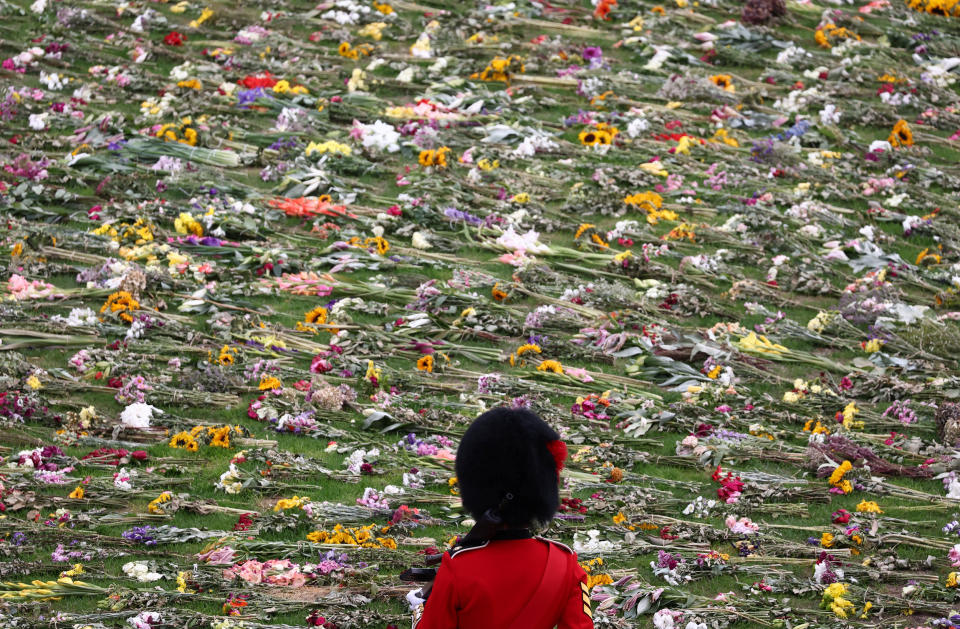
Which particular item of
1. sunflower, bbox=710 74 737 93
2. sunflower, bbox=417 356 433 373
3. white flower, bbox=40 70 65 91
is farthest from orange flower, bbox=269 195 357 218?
sunflower, bbox=710 74 737 93

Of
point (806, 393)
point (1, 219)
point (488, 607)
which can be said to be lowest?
point (1, 219)

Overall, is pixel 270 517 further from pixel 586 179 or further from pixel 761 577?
pixel 586 179

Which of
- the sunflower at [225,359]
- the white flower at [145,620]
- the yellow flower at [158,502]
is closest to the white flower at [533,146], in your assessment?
the sunflower at [225,359]

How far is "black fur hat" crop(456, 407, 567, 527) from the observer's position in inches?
177

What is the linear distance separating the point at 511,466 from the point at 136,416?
517 cm

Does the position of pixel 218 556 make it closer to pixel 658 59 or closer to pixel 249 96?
pixel 249 96

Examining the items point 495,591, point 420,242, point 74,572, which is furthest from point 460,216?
point 495,591

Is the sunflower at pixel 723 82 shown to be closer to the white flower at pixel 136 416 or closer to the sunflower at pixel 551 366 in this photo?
the sunflower at pixel 551 366

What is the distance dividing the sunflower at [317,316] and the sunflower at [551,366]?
2.30 metres

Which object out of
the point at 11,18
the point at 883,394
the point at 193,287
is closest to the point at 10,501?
the point at 193,287

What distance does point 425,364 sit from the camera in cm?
967

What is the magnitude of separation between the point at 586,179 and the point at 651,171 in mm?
868

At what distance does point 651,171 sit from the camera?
13.4 meters

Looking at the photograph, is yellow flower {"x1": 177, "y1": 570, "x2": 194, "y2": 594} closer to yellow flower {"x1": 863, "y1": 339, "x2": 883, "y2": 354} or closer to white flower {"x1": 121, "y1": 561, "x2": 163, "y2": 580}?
white flower {"x1": 121, "y1": 561, "x2": 163, "y2": 580}
